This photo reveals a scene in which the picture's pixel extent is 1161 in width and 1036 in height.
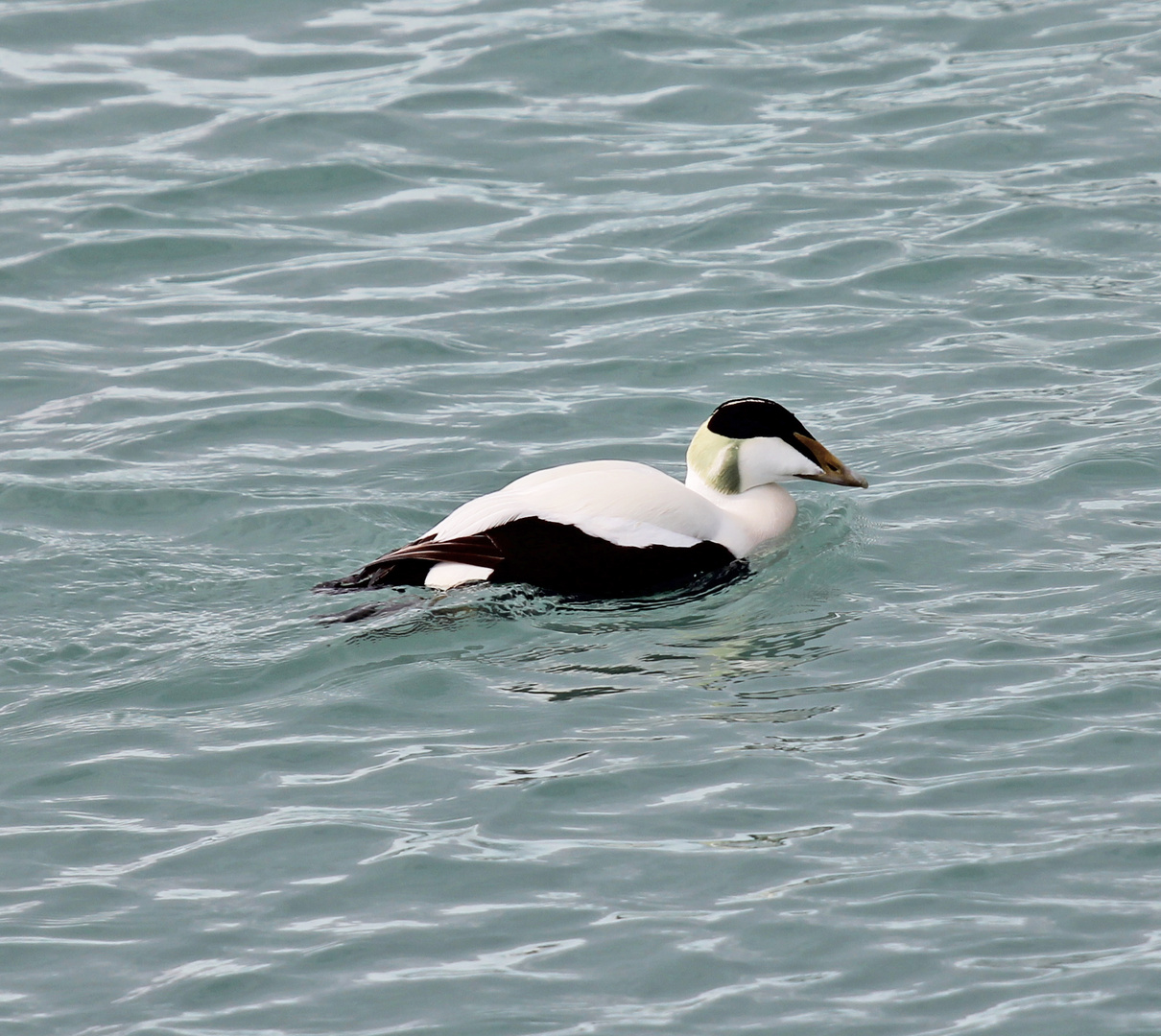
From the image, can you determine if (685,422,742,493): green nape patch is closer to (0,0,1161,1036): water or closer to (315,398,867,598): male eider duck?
(315,398,867,598): male eider duck

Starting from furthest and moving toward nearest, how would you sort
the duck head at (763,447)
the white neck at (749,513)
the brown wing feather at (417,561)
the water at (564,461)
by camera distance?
the duck head at (763,447) < the white neck at (749,513) < the brown wing feather at (417,561) < the water at (564,461)

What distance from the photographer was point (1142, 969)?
14.9ft

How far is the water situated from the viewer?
15.8ft

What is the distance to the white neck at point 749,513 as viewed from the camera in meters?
7.42

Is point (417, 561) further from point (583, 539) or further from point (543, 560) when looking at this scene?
point (583, 539)

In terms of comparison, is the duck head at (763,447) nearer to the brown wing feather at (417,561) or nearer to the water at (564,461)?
the water at (564,461)

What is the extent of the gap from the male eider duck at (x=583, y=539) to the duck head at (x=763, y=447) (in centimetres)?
4

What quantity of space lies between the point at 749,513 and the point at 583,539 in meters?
0.90

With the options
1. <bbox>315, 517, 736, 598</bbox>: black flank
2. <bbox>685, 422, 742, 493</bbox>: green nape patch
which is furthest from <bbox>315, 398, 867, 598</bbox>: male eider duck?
<bbox>685, 422, 742, 493</bbox>: green nape patch

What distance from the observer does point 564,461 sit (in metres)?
8.62

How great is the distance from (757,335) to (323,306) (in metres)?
2.43

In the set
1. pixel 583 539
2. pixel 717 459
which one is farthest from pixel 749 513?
pixel 583 539

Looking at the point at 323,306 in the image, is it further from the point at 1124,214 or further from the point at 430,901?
the point at 430,901

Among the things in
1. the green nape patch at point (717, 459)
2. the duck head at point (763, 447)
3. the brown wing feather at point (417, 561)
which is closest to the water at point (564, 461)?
the brown wing feather at point (417, 561)
